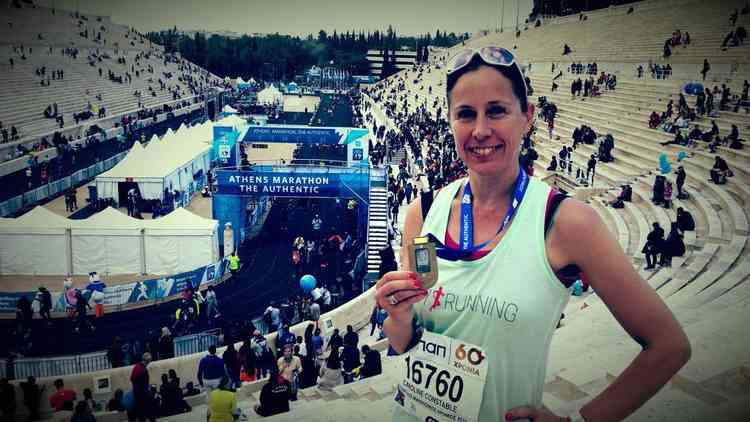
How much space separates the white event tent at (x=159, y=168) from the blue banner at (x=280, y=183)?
5.23 m

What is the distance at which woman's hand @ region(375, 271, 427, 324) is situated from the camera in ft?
5.67

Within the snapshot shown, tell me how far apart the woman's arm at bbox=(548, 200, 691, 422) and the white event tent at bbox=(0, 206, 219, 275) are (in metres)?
13.9

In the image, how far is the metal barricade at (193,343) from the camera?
33.8ft

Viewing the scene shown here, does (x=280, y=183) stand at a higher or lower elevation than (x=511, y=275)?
lower

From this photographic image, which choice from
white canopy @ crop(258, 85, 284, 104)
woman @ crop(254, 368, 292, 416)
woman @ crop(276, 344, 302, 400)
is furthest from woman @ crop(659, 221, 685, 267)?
white canopy @ crop(258, 85, 284, 104)

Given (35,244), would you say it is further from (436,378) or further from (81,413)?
(436,378)

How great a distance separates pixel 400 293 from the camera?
1.77 meters

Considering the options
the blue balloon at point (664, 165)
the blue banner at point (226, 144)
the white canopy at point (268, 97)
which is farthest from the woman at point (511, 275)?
the white canopy at point (268, 97)

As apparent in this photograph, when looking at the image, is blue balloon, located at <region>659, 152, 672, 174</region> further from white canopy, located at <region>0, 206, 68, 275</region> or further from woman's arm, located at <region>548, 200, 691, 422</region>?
white canopy, located at <region>0, 206, 68, 275</region>

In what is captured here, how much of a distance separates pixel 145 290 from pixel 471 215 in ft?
42.9

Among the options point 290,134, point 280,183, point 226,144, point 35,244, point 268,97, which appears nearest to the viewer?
point 35,244

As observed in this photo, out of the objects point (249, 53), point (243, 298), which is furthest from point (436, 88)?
point (249, 53)

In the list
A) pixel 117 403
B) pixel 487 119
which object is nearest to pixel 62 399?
pixel 117 403

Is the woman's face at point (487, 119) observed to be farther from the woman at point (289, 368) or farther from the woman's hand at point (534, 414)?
the woman at point (289, 368)
